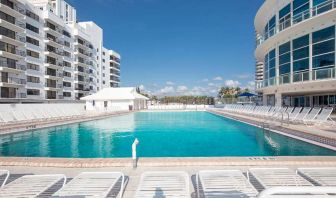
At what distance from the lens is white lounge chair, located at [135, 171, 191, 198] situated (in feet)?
11.6

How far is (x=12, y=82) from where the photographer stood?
1331 inches

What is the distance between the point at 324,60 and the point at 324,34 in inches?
71.9

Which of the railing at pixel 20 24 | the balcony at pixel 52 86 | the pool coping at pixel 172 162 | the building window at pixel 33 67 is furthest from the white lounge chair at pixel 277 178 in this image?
the balcony at pixel 52 86

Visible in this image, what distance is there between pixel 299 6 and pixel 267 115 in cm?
919

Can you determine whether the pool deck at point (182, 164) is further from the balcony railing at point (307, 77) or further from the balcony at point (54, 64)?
the balcony at point (54, 64)

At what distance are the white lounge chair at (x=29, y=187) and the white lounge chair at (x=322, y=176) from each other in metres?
4.22

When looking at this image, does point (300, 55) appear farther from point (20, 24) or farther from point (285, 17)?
point (20, 24)

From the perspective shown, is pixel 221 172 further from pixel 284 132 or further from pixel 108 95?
pixel 108 95

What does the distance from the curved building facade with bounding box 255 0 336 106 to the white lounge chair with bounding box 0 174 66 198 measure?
17697 millimetres

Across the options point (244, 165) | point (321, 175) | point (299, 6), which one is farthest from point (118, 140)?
point (299, 6)

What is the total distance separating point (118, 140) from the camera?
1239 cm

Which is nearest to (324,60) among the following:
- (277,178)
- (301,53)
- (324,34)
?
(324,34)

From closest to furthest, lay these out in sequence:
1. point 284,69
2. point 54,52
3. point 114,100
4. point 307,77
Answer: point 307,77 → point 284,69 → point 114,100 → point 54,52

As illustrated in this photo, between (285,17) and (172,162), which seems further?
(285,17)
